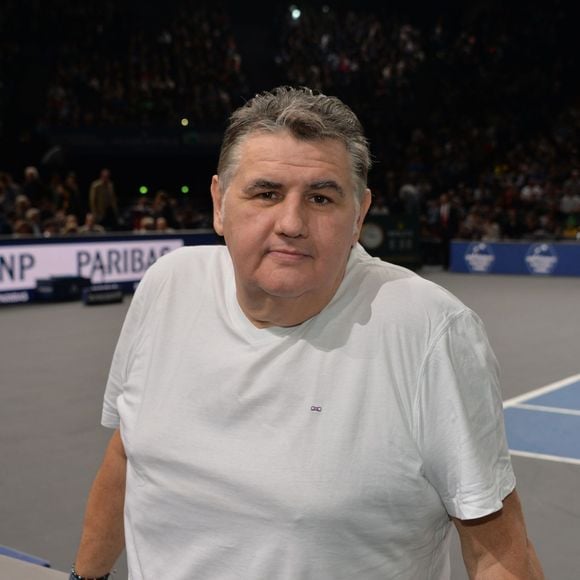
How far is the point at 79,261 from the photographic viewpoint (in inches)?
575

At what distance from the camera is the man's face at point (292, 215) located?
1743mm

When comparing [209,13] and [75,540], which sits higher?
[209,13]

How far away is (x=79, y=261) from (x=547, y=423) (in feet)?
32.7

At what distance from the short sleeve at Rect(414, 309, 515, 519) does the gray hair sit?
0.40 m

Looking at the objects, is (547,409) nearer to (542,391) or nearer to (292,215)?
(542,391)

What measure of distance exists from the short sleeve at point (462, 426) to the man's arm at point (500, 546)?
0.05 meters

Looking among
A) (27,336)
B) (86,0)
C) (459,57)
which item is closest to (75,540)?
(27,336)

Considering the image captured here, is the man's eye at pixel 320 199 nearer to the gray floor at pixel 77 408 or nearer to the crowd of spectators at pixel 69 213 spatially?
the gray floor at pixel 77 408

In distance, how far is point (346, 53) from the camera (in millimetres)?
29844

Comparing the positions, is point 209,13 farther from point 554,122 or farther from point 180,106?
point 554,122

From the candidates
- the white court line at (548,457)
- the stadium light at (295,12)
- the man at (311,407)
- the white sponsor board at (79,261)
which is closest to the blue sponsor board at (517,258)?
the white sponsor board at (79,261)

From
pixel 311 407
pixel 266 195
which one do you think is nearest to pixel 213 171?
pixel 266 195

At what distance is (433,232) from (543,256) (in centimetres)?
342

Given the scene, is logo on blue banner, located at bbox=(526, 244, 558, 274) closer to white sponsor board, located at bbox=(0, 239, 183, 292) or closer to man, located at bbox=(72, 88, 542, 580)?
white sponsor board, located at bbox=(0, 239, 183, 292)
